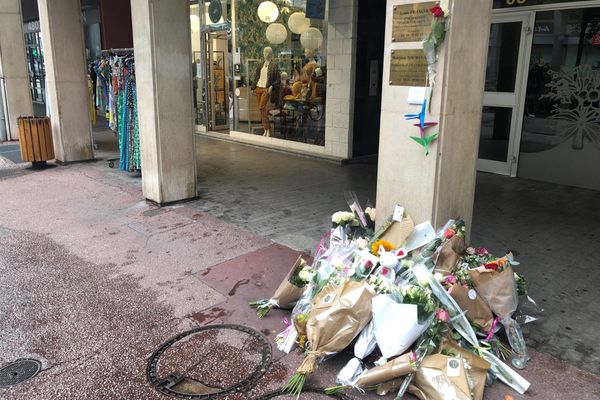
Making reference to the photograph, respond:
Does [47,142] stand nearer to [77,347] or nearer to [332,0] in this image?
[332,0]

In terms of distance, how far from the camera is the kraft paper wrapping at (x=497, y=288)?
327cm

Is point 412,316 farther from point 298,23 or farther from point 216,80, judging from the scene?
point 216,80

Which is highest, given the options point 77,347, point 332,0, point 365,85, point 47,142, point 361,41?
point 332,0

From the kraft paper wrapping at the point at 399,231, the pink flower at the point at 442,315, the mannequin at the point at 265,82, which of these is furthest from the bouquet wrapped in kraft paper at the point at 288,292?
the mannequin at the point at 265,82

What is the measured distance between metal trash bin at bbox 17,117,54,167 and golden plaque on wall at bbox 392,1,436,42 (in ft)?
23.7

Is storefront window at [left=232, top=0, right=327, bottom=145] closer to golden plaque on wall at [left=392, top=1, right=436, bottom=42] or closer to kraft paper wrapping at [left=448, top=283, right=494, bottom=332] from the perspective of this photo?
golden plaque on wall at [left=392, top=1, right=436, bottom=42]

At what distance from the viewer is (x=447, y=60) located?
3.50 meters

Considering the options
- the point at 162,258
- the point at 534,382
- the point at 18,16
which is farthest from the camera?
the point at 18,16

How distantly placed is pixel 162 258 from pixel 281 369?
2212 mm

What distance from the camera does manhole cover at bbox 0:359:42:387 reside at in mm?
3051

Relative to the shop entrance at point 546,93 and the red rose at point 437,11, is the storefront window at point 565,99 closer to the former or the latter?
the shop entrance at point 546,93

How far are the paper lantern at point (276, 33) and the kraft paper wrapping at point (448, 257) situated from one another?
8037 millimetres

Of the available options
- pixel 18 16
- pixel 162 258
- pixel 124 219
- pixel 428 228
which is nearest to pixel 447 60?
pixel 428 228

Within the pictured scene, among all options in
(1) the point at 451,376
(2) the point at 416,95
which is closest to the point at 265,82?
(2) the point at 416,95
